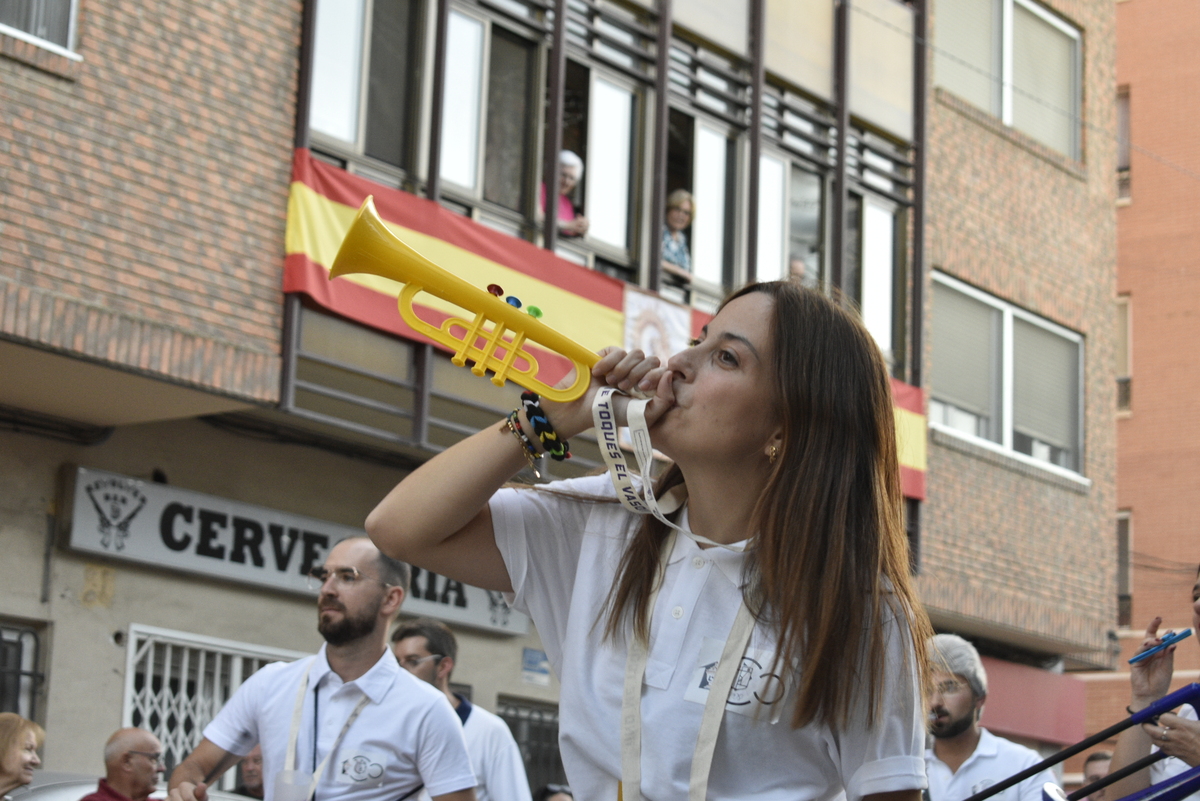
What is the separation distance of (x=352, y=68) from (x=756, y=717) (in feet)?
34.3

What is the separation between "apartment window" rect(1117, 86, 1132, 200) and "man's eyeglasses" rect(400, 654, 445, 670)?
79.8ft

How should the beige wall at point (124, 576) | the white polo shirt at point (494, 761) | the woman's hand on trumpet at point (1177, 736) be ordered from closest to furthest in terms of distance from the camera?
the woman's hand on trumpet at point (1177, 736), the white polo shirt at point (494, 761), the beige wall at point (124, 576)

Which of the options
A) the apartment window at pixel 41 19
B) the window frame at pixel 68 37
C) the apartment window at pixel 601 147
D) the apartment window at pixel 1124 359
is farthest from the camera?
the apartment window at pixel 1124 359

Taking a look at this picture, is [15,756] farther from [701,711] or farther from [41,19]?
[41,19]

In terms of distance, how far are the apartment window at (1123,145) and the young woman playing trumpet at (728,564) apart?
28214 mm

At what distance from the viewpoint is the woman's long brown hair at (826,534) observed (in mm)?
2922

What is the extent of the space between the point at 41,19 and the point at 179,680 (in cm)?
470

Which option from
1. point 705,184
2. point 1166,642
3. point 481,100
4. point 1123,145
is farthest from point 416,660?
point 1123,145

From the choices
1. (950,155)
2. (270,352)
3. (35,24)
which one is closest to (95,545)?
(270,352)

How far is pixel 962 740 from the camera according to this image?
7.23 m

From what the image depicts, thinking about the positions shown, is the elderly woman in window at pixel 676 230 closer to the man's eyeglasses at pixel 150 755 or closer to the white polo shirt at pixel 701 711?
the man's eyeglasses at pixel 150 755

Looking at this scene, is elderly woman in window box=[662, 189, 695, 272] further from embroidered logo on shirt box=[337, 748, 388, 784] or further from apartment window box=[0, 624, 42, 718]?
embroidered logo on shirt box=[337, 748, 388, 784]

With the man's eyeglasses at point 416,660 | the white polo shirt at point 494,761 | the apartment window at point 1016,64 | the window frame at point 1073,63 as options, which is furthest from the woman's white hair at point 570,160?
the window frame at point 1073,63

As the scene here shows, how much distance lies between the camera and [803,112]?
55.6 feet
